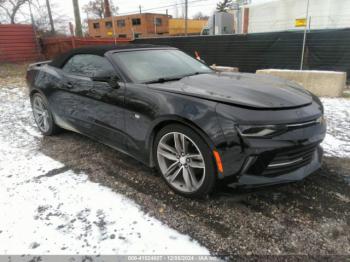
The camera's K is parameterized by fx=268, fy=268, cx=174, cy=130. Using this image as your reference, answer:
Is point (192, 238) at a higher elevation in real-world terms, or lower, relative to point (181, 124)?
lower

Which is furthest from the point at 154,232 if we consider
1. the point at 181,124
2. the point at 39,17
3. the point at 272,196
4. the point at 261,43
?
the point at 39,17

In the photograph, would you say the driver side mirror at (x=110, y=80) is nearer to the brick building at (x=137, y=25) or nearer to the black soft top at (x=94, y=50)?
the black soft top at (x=94, y=50)

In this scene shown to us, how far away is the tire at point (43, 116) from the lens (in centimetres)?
417

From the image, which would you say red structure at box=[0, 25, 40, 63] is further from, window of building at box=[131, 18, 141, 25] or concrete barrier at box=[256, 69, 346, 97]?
window of building at box=[131, 18, 141, 25]

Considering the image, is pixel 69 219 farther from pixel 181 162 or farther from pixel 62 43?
pixel 62 43

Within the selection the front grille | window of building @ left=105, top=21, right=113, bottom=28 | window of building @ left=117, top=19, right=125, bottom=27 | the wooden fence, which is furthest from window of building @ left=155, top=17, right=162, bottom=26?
the front grille

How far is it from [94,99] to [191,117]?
1489 mm

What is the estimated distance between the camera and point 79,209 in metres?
2.46

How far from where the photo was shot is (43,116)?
4.34 metres

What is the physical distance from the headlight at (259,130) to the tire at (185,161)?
1.07ft

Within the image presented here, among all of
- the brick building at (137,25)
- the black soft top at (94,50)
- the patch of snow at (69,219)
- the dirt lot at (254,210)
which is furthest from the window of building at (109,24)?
the dirt lot at (254,210)

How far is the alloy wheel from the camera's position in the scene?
2.41m

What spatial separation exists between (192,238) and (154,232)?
0.31 m

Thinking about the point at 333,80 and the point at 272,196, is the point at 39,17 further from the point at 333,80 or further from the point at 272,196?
the point at 272,196
